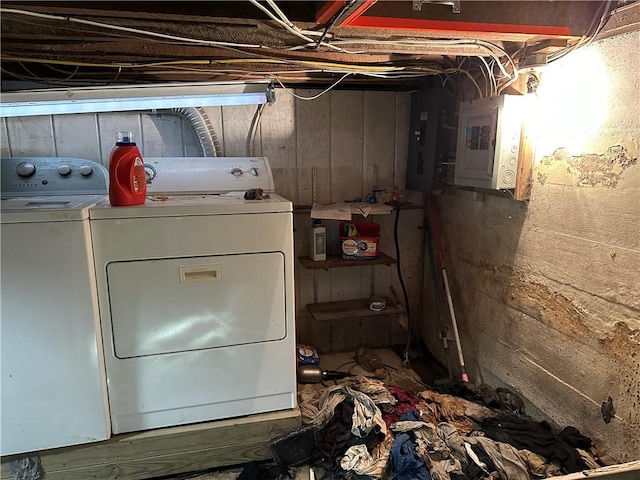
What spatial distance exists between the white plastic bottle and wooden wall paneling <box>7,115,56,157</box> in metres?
1.55

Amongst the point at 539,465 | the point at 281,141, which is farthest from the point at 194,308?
the point at 539,465

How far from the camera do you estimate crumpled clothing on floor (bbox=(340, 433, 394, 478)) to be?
1.72m

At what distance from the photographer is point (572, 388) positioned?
184cm

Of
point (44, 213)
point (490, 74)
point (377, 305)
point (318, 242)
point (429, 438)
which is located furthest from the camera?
point (377, 305)

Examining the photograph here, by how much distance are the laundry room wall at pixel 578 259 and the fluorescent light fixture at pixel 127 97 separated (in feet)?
4.27

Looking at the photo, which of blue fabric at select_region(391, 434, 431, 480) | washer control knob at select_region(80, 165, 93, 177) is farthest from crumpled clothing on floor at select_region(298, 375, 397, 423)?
washer control knob at select_region(80, 165, 93, 177)

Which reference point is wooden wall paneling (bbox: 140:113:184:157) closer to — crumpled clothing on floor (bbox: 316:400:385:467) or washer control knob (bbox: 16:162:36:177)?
washer control knob (bbox: 16:162:36:177)

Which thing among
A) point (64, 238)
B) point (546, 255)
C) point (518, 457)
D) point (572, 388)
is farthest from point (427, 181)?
point (64, 238)

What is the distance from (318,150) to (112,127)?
48.2 inches

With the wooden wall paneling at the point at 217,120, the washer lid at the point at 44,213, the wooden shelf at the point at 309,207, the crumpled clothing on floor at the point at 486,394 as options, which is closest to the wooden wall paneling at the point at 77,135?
the wooden wall paneling at the point at 217,120

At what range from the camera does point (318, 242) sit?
270 centimetres

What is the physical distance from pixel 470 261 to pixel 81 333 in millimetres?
2030

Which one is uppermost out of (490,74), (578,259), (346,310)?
(490,74)

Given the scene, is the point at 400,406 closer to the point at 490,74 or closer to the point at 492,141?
the point at 492,141
